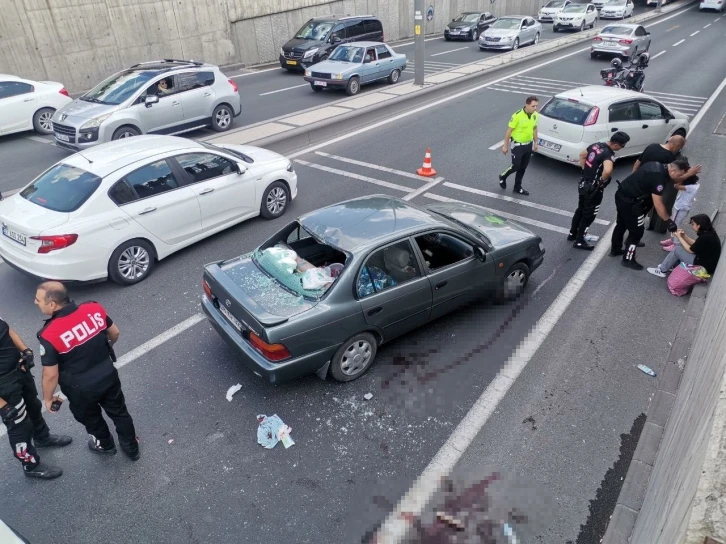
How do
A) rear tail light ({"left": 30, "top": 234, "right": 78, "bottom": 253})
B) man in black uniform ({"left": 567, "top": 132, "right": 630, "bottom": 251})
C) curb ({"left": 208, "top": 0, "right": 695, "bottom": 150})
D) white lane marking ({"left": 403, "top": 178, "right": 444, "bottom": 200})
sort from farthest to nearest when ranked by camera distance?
curb ({"left": 208, "top": 0, "right": 695, "bottom": 150}) → white lane marking ({"left": 403, "top": 178, "right": 444, "bottom": 200}) → man in black uniform ({"left": 567, "top": 132, "right": 630, "bottom": 251}) → rear tail light ({"left": 30, "top": 234, "right": 78, "bottom": 253})

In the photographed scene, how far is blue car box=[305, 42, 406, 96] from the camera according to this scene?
1614 centimetres

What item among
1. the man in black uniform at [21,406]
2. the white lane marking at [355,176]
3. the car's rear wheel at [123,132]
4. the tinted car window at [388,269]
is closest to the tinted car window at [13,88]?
the car's rear wheel at [123,132]

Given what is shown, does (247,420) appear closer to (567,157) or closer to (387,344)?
(387,344)

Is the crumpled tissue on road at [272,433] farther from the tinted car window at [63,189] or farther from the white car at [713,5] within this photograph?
the white car at [713,5]

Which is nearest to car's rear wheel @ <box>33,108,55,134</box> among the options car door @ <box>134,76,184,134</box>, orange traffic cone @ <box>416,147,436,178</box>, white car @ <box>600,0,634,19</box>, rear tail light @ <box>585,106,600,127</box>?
car door @ <box>134,76,184,134</box>

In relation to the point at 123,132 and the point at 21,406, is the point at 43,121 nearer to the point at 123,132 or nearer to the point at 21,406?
the point at 123,132

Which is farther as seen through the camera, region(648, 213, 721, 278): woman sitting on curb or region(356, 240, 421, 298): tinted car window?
region(648, 213, 721, 278): woman sitting on curb

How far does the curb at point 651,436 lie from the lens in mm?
3738

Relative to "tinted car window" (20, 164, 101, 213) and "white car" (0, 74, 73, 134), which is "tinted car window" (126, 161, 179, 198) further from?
"white car" (0, 74, 73, 134)

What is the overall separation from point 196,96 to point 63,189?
6700mm

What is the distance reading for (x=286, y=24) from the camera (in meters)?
23.5

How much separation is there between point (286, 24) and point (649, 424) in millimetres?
23918

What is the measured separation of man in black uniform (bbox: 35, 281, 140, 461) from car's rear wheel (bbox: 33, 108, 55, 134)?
11.4 meters

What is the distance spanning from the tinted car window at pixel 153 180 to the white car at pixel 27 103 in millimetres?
7547
